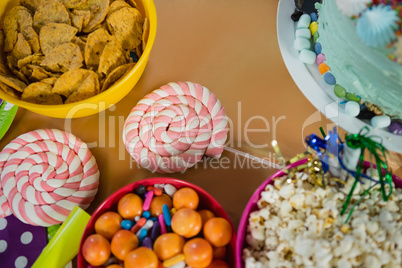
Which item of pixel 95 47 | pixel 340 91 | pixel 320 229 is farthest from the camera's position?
pixel 95 47

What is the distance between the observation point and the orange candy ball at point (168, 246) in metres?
0.75

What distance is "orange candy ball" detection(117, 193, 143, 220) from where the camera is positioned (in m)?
0.82

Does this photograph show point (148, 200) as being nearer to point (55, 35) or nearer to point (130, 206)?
point (130, 206)

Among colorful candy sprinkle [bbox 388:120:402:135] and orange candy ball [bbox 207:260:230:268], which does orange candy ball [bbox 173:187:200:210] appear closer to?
orange candy ball [bbox 207:260:230:268]

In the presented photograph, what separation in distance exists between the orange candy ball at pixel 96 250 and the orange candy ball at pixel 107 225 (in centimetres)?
3

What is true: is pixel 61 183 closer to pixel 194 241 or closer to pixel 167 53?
pixel 194 241

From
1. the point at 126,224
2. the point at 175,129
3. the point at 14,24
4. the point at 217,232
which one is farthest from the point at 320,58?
the point at 14,24

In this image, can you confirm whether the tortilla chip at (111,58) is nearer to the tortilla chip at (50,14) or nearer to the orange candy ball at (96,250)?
the tortilla chip at (50,14)

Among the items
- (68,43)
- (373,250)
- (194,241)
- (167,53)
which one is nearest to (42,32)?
(68,43)

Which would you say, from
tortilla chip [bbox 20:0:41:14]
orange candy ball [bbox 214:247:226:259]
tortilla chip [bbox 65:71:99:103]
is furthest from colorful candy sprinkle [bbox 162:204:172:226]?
tortilla chip [bbox 20:0:41:14]

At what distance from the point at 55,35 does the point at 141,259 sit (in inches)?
25.8

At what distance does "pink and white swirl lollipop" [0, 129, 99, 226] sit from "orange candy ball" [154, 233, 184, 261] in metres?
0.28

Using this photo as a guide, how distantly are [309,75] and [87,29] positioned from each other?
0.63 metres

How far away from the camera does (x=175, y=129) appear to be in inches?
37.8
